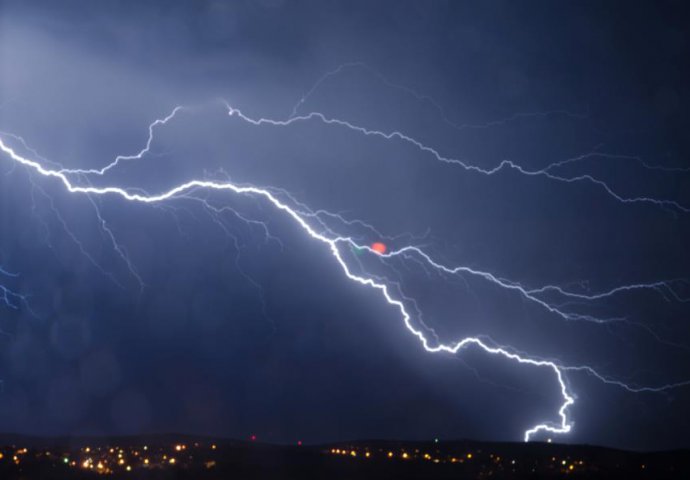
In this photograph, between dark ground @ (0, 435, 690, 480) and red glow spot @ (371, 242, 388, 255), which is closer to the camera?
dark ground @ (0, 435, 690, 480)

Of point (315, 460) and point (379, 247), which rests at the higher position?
point (379, 247)

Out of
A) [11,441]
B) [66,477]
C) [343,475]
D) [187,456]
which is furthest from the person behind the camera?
[11,441]

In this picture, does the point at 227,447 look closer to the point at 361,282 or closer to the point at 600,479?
the point at 361,282

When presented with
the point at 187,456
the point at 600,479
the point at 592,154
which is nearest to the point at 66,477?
the point at 187,456

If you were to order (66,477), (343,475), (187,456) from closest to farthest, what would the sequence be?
(66,477)
(343,475)
(187,456)

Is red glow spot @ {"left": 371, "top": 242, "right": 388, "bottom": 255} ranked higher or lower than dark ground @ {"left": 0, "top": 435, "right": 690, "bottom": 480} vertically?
higher

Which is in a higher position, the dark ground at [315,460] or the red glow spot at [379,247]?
the red glow spot at [379,247]

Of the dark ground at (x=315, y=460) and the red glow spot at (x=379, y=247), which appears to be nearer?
the dark ground at (x=315, y=460)

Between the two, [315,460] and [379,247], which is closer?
[315,460]
